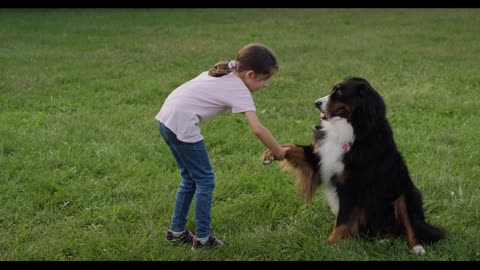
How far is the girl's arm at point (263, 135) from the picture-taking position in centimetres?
308

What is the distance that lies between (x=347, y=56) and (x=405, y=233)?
7596 mm

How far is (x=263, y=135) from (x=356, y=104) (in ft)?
2.12

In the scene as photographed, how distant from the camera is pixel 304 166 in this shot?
368cm

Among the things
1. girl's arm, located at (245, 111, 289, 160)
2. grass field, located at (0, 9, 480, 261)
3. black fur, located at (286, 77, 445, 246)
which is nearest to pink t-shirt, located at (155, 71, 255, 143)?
girl's arm, located at (245, 111, 289, 160)

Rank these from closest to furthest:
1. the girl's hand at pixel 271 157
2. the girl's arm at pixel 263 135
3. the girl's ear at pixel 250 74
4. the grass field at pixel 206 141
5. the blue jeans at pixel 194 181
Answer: the girl's arm at pixel 263 135 < the girl's ear at pixel 250 74 < the blue jeans at pixel 194 181 < the girl's hand at pixel 271 157 < the grass field at pixel 206 141

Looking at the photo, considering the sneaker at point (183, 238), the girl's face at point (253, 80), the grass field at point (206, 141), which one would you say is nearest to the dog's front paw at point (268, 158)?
the girl's face at point (253, 80)

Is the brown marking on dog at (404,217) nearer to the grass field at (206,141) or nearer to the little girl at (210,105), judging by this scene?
the grass field at (206,141)

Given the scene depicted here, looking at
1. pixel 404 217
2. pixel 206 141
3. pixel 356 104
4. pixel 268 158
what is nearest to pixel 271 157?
pixel 268 158

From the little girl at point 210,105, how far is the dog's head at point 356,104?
1.40ft

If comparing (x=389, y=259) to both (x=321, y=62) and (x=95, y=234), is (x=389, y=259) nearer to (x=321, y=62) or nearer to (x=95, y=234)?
(x=95, y=234)

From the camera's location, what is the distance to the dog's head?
3.34 m

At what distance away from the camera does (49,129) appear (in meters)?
5.88

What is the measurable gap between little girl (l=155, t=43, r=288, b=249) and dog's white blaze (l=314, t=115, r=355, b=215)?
1.02 ft

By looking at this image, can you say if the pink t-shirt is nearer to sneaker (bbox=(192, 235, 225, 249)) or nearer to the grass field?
sneaker (bbox=(192, 235, 225, 249))
